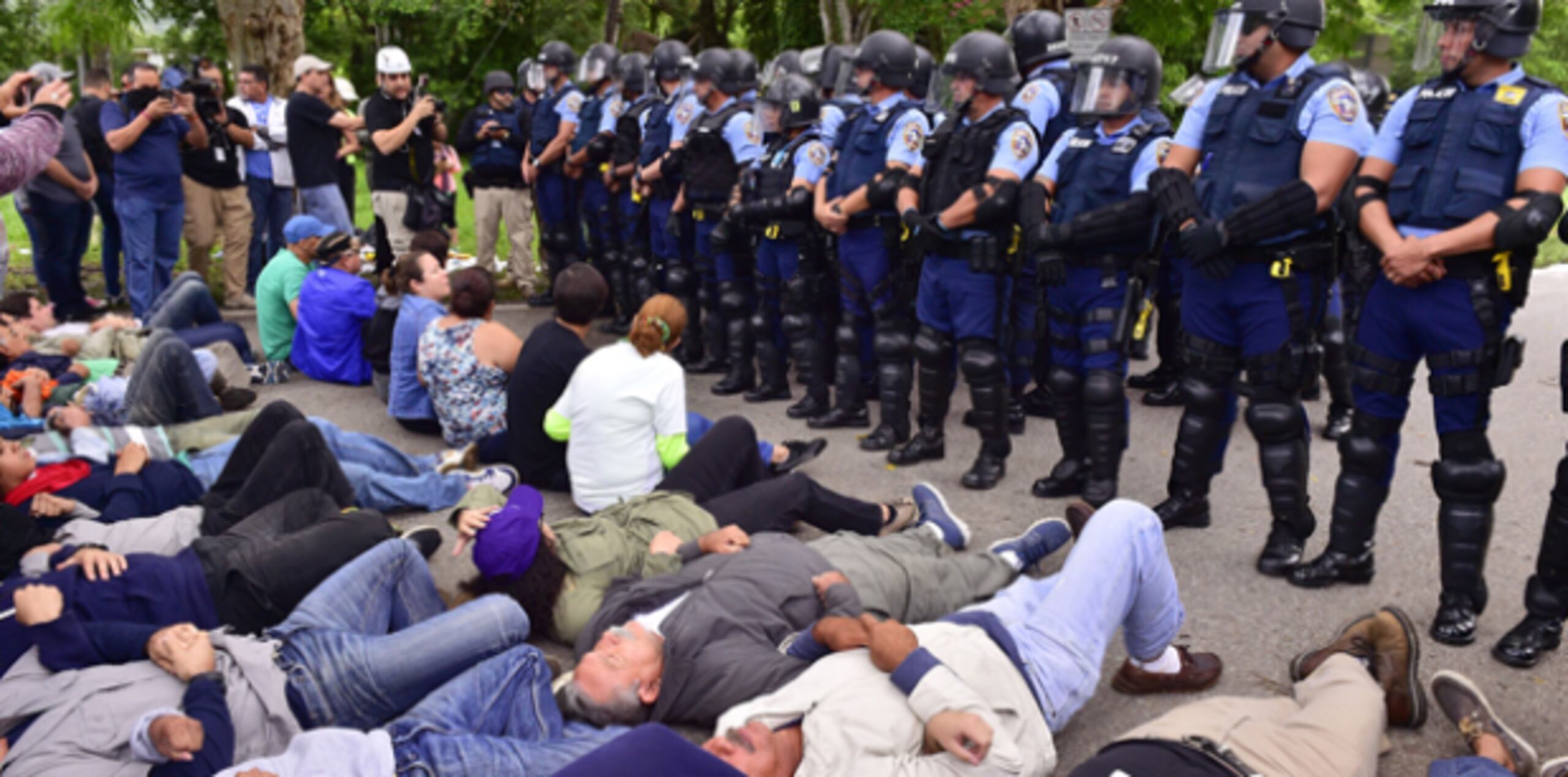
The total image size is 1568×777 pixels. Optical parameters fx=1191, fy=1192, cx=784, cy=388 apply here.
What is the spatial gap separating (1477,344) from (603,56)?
23.9 feet

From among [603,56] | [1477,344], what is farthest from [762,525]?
[603,56]

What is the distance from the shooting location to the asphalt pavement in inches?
144

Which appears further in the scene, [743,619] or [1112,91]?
[1112,91]

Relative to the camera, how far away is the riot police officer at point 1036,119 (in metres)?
5.79

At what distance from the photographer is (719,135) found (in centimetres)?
739

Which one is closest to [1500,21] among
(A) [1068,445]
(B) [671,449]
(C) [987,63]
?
(C) [987,63]

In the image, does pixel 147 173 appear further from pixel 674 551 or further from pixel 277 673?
pixel 277 673

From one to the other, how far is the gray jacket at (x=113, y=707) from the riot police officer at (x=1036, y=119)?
3.70m

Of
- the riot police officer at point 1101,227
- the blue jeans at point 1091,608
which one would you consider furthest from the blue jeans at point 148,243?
the blue jeans at point 1091,608

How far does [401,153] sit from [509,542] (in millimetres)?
6727

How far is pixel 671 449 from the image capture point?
5090 millimetres

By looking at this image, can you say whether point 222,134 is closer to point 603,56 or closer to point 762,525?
point 603,56

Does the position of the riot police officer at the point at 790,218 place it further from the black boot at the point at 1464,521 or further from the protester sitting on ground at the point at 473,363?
the black boot at the point at 1464,521

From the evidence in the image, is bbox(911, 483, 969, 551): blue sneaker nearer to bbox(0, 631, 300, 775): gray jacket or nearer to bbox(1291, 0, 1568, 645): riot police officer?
bbox(1291, 0, 1568, 645): riot police officer
